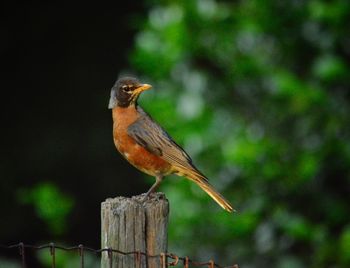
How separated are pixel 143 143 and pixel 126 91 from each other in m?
0.32

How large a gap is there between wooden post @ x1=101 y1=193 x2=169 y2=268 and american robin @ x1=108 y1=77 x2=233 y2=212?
1.28m

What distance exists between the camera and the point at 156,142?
5.82m

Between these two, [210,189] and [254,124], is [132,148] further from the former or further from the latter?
[254,124]

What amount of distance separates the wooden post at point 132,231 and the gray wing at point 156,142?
1.28m

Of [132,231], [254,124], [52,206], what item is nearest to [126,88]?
[132,231]

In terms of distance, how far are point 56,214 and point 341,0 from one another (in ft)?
8.73

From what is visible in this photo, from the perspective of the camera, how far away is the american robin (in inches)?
227

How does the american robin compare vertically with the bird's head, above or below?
below

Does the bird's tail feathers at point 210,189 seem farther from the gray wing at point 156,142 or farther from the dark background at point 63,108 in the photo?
the dark background at point 63,108

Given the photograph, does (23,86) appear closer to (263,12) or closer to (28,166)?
(28,166)

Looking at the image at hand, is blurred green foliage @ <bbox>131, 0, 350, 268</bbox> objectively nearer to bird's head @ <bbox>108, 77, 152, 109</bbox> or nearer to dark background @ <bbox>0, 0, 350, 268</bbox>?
dark background @ <bbox>0, 0, 350, 268</bbox>

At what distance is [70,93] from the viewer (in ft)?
37.5

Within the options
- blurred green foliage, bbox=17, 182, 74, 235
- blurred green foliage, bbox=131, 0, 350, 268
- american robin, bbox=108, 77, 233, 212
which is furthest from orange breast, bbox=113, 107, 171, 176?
blurred green foliage, bbox=17, 182, 74, 235

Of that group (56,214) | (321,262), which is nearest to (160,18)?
(56,214)
